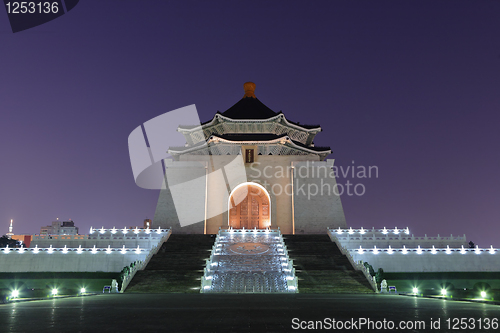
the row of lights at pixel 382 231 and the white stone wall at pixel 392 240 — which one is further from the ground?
the row of lights at pixel 382 231

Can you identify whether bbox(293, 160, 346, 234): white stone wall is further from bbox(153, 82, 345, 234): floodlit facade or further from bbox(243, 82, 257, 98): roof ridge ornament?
bbox(243, 82, 257, 98): roof ridge ornament

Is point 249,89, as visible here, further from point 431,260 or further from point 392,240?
point 431,260

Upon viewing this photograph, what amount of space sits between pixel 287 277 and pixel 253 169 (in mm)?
14556

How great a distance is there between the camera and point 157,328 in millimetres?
4930

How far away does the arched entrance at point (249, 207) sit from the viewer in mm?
27672

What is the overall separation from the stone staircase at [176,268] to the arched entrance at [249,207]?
591cm

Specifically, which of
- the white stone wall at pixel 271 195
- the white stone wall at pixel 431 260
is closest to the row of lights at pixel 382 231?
the white stone wall at pixel 431 260

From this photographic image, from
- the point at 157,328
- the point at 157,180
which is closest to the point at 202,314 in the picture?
the point at 157,328

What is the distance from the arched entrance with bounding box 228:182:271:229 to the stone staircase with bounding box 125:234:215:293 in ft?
19.4

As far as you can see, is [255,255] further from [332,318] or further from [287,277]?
[332,318]

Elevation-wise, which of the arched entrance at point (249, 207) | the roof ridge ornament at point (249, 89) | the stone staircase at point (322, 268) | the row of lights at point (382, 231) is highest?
the roof ridge ornament at point (249, 89)

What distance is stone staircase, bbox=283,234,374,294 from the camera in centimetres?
1450

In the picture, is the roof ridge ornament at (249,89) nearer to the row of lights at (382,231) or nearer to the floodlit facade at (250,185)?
the floodlit facade at (250,185)

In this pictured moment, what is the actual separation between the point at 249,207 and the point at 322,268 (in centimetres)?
1189
